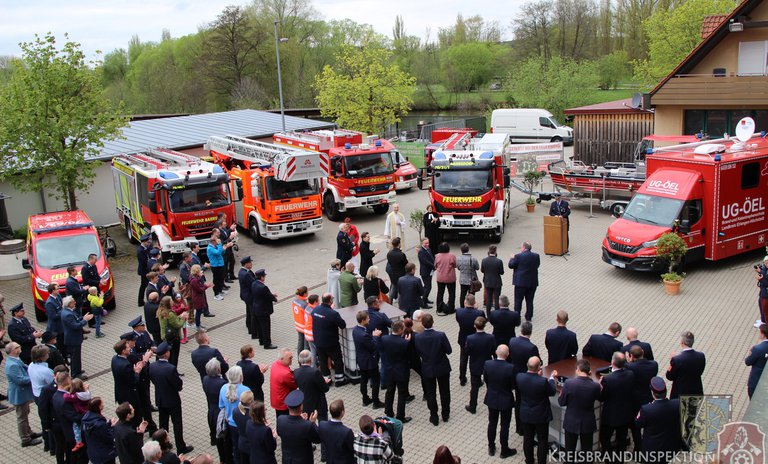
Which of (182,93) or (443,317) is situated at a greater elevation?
(182,93)

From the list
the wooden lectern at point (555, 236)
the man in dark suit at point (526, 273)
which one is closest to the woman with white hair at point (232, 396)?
the man in dark suit at point (526, 273)

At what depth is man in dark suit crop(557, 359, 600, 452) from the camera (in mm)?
8047

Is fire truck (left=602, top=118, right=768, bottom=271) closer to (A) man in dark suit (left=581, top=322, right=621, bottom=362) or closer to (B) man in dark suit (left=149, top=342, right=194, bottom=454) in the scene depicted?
(A) man in dark suit (left=581, top=322, right=621, bottom=362)

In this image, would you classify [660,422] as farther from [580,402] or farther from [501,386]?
[501,386]

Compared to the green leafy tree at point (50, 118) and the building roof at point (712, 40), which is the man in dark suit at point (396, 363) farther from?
the building roof at point (712, 40)

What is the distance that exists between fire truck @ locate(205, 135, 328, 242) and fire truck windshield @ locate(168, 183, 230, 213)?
1.24 meters

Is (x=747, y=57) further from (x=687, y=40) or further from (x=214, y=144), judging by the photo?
(x=214, y=144)

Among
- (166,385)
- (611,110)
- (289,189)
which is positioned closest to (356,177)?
(289,189)

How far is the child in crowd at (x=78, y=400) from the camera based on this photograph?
28.2 feet

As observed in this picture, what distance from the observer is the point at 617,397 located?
8.25 metres

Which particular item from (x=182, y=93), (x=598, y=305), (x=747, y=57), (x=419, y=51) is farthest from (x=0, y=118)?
(x=419, y=51)

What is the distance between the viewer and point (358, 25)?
73.2 m

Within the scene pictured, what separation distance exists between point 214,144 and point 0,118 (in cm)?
717

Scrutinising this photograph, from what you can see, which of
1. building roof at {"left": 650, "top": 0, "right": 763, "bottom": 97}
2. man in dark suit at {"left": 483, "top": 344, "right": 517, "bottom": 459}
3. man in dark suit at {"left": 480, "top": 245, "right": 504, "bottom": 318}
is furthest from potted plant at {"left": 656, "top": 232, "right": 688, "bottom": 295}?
building roof at {"left": 650, "top": 0, "right": 763, "bottom": 97}
